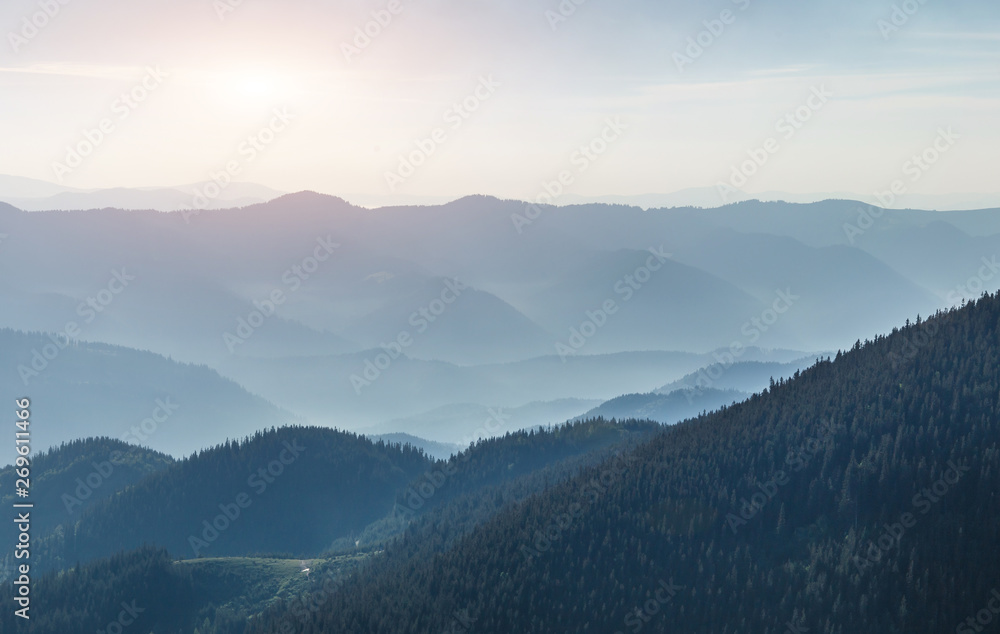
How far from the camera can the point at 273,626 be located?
18112 centimetres

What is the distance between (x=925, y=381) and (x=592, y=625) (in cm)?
7366

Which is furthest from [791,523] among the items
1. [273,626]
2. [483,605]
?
[273,626]

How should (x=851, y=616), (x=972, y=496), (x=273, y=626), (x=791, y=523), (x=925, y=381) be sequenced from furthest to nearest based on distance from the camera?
(x=273, y=626) < (x=925, y=381) < (x=791, y=523) < (x=972, y=496) < (x=851, y=616)

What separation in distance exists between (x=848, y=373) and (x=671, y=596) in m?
60.5

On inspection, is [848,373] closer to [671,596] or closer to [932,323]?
[932,323]

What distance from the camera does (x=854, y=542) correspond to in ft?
468

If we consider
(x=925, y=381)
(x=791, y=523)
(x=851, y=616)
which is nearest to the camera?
(x=851, y=616)

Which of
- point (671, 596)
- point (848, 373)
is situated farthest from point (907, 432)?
point (671, 596)

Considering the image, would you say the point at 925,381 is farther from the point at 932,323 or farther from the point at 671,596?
the point at 671,596

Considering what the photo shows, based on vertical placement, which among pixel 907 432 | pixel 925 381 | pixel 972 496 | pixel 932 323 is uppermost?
pixel 932 323

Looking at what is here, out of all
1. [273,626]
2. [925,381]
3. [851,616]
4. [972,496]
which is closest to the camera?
[851,616]

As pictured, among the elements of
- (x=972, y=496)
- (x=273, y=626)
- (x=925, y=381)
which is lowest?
(x=273, y=626)

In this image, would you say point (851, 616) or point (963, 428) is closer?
point (851, 616)

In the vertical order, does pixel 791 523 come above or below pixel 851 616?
above
